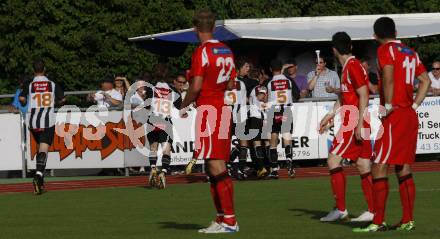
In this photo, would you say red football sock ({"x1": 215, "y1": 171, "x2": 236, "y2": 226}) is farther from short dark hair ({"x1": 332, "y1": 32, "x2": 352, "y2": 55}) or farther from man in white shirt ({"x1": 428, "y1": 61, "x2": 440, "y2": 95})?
man in white shirt ({"x1": 428, "y1": 61, "x2": 440, "y2": 95})

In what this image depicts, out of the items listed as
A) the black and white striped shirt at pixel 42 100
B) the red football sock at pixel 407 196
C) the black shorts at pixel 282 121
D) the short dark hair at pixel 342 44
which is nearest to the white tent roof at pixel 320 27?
the black shorts at pixel 282 121

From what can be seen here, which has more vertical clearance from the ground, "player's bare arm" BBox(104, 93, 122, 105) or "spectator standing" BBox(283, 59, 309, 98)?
"spectator standing" BBox(283, 59, 309, 98)

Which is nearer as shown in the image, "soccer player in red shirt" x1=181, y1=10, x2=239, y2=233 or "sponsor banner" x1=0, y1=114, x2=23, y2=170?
Answer: "soccer player in red shirt" x1=181, y1=10, x2=239, y2=233

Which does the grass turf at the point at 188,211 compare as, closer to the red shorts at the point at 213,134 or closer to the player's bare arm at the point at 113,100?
the red shorts at the point at 213,134

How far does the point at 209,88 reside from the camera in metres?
12.5

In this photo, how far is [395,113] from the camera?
39.9 feet

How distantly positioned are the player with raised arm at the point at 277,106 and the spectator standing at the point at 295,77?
6.18 feet

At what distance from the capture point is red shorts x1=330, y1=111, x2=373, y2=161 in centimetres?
1353

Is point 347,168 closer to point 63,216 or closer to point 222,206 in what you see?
point 63,216

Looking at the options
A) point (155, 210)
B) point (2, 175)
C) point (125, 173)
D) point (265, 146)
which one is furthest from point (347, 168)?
point (155, 210)

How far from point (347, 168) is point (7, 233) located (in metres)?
11.8

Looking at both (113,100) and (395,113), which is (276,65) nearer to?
(113,100)

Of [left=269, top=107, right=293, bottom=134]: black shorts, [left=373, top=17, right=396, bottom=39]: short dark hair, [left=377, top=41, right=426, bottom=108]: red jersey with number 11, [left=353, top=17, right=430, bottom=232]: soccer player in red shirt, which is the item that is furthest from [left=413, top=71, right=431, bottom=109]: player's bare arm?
[left=269, top=107, right=293, bottom=134]: black shorts

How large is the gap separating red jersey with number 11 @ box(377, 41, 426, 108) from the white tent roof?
44.7 ft
